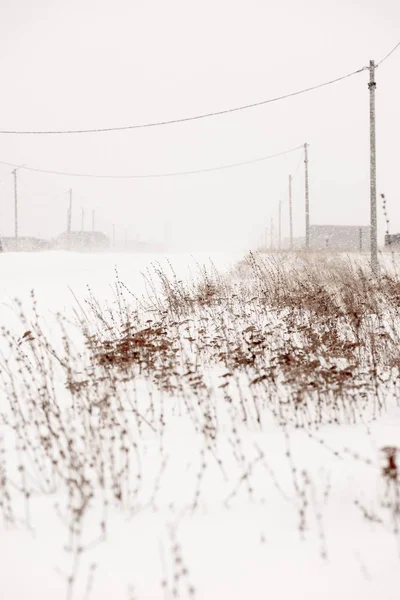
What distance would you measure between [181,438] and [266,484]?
0.98m

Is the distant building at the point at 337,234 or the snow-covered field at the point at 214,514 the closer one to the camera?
the snow-covered field at the point at 214,514

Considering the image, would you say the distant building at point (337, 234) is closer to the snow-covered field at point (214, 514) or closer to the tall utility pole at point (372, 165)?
the tall utility pole at point (372, 165)

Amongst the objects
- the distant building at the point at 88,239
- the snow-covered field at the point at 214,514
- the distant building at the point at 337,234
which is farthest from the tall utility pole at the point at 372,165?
the distant building at the point at 88,239

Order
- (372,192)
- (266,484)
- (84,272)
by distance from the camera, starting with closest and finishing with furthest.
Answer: (266,484) < (372,192) < (84,272)

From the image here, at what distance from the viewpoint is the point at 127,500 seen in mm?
2879

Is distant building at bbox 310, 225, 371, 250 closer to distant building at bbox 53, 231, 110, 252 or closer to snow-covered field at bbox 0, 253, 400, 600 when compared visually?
distant building at bbox 53, 231, 110, 252

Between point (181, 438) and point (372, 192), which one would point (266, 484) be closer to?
point (181, 438)

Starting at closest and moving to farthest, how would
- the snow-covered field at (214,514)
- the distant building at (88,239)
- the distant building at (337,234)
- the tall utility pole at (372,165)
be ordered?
the snow-covered field at (214,514)
the tall utility pole at (372,165)
the distant building at (337,234)
the distant building at (88,239)

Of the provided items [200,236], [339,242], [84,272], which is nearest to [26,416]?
[84,272]

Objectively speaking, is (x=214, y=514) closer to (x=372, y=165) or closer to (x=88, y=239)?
(x=372, y=165)

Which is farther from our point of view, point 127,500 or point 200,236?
point 200,236

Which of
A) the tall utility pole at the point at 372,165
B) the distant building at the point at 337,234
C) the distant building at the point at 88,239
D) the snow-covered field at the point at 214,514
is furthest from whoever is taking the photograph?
the distant building at the point at 88,239

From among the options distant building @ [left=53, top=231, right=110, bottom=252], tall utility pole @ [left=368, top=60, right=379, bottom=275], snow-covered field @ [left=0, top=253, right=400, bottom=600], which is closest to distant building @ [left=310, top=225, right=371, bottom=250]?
distant building @ [left=53, top=231, right=110, bottom=252]

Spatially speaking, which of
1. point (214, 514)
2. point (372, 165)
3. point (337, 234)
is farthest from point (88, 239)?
point (214, 514)
